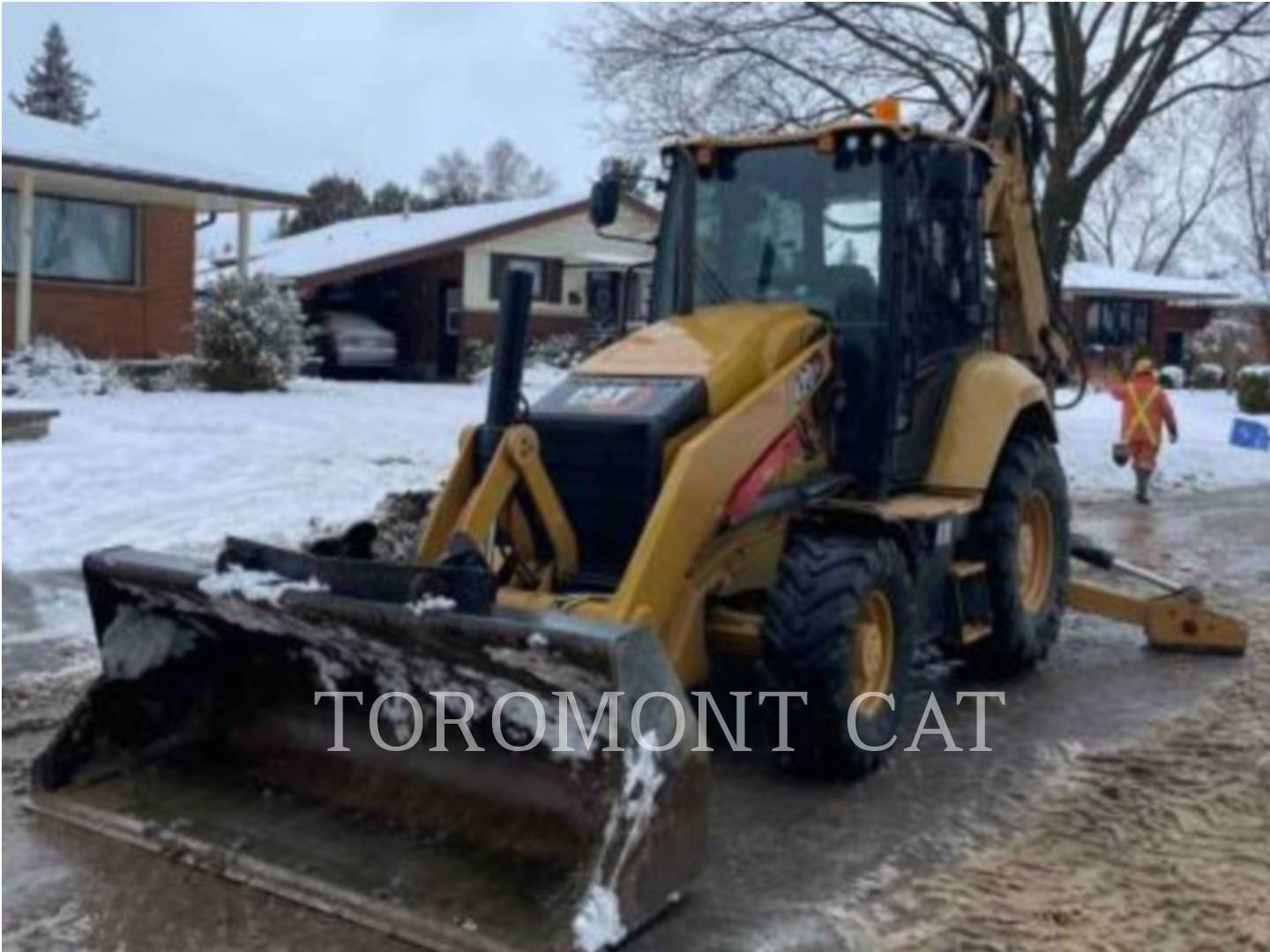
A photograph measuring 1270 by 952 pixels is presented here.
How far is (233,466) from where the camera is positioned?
12680mm

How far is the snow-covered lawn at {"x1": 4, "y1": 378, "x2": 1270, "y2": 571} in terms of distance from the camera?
1011 cm

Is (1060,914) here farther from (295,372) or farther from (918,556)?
(295,372)

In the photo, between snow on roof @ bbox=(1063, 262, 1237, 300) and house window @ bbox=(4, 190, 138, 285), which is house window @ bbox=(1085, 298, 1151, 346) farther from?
house window @ bbox=(4, 190, 138, 285)

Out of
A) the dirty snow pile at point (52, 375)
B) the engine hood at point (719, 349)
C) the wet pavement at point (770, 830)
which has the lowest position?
the wet pavement at point (770, 830)

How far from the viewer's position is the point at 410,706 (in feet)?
16.0

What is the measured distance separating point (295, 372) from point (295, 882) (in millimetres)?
16154

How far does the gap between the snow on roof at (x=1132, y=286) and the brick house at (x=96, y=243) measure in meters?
29.9

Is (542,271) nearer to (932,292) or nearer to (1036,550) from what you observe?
(1036,550)

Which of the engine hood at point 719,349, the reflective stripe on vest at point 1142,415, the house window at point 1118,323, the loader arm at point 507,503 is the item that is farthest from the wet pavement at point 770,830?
the house window at point 1118,323

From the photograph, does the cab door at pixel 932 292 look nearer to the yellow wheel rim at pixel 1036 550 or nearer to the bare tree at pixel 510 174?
the yellow wheel rim at pixel 1036 550

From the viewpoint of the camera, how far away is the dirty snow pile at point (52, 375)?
17.2m

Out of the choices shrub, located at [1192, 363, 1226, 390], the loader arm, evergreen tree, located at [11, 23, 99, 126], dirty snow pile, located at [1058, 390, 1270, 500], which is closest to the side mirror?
the loader arm

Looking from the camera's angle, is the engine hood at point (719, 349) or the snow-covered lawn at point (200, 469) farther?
the snow-covered lawn at point (200, 469)

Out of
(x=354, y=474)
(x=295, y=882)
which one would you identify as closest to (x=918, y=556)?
(x=295, y=882)
